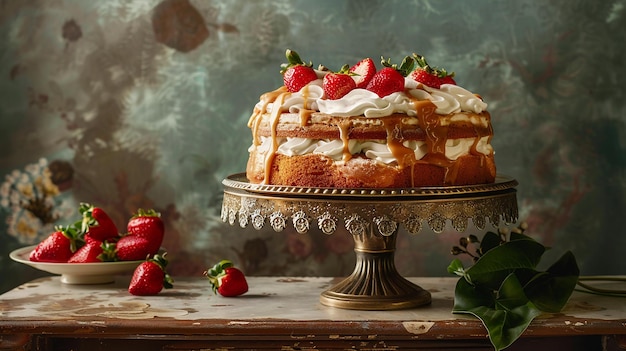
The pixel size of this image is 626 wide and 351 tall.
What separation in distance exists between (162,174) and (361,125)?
129 centimetres

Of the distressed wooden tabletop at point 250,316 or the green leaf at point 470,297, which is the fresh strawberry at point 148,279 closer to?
the distressed wooden tabletop at point 250,316

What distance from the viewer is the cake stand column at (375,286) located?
7.66 feet

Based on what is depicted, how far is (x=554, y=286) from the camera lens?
2.34m

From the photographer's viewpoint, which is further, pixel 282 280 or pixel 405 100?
pixel 282 280

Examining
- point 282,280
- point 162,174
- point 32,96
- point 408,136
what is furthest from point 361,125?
point 32,96

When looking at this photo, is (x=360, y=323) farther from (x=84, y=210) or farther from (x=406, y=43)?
(x=406, y=43)

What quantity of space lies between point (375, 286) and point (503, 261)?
1.14 ft

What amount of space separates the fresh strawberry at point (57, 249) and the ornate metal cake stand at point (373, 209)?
61cm

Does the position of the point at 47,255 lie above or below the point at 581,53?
below

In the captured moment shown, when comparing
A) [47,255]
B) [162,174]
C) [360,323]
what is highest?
[162,174]

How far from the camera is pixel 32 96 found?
3266 millimetres

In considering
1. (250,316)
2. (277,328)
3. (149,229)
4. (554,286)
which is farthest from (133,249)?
(554,286)

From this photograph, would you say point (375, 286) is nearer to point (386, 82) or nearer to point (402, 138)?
point (402, 138)

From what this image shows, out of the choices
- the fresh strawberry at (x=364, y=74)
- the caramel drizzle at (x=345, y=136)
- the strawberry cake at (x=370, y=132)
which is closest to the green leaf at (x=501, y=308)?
the strawberry cake at (x=370, y=132)
